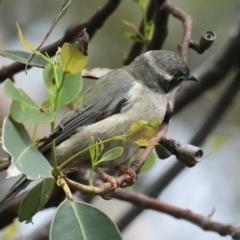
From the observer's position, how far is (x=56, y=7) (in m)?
4.46

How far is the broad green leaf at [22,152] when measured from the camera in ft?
4.98

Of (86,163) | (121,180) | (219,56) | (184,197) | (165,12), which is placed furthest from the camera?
(184,197)

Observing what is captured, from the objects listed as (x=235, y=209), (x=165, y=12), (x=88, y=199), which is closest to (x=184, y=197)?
(x=235, y=209)

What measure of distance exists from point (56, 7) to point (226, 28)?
50.9 inches

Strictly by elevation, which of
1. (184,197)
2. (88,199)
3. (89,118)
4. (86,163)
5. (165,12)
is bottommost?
(184,197)

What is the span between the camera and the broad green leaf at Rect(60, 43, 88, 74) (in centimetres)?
157

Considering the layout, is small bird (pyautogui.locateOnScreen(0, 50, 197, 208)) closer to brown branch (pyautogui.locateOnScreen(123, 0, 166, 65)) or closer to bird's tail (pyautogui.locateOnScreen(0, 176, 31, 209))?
bird's tail (pyautogui.locateOnScreen(0, 176, 31, 209))

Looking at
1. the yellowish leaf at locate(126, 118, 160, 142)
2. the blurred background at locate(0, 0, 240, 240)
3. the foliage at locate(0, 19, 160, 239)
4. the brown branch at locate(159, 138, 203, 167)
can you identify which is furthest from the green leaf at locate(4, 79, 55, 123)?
the blurred background at locate(0, 0, 240, 240)

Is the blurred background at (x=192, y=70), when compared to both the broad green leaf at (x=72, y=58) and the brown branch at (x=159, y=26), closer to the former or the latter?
the brown branch at (x=159, y=26)

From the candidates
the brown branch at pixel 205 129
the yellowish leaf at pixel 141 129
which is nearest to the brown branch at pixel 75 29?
the brown branch at pixel 205 129

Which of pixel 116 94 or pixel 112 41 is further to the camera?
pixel 112 41

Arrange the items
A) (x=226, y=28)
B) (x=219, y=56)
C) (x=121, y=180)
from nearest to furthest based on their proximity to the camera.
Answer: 1. (x=121, y=180)
2. (x=219, y=56)
3. (x=226, y=28)

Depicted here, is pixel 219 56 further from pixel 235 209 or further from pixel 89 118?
pixel 235 209

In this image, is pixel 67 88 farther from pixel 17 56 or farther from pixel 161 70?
pixel 161 70
